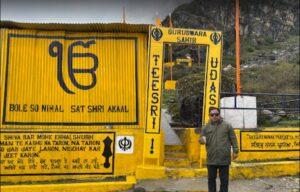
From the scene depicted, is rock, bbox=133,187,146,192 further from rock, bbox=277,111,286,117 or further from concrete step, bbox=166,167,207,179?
rock, bbox=277,111,286,117

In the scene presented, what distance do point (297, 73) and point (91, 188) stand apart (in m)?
25.7

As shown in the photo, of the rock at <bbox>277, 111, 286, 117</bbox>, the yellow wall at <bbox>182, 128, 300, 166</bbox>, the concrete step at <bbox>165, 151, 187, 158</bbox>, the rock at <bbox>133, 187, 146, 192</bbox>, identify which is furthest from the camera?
the rock at <bbox>277, 111, 286, 117</bbox>

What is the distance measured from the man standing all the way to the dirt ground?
4.83 feet

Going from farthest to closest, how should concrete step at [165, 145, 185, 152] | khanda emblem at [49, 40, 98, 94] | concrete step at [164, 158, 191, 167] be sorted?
concrete step at [165, 145, 185, 152] → concrete step at [164, 158, 191, 167] → khanda emblem at [49, 40, 98, 94]

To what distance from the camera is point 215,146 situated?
8.07m

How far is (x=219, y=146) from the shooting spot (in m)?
8.05

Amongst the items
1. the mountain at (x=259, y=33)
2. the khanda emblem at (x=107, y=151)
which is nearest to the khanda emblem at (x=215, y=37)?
the khanda emblem at (x=107, y=151)

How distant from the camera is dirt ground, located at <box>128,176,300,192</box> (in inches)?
381

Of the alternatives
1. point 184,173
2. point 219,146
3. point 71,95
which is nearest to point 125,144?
point 184,173

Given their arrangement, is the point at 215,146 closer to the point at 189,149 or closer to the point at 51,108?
the point at 189,149

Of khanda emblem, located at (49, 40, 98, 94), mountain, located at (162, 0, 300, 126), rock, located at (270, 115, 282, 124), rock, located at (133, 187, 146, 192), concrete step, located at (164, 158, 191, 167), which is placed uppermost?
mountain, located at (162, 0, 300, 126)

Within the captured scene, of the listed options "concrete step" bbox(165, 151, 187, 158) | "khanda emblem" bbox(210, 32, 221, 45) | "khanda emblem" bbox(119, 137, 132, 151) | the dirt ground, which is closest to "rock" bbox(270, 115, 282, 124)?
the dirt ground

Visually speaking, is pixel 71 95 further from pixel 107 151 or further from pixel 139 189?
pixel 139 189

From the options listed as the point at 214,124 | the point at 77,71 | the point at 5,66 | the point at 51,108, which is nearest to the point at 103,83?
the point at 77,71
